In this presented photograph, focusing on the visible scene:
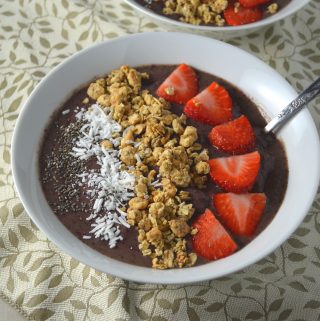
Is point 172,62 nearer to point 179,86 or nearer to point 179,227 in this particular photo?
point 179,86

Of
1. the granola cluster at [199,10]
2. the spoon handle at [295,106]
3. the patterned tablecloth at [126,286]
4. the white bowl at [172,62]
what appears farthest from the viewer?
the granola cluster at [199,10]

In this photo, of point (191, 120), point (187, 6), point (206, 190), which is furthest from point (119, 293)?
point (187, 6)

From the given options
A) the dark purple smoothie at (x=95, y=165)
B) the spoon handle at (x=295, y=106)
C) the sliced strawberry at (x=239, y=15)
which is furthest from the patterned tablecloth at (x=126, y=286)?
the sliced strawberry at (x=239, y=15)

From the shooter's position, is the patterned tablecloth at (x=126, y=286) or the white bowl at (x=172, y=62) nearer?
the white bowl at (x=172, y=62)

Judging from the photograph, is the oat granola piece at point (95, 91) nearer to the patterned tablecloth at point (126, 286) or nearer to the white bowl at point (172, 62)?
the white bowl at point (172, 62)

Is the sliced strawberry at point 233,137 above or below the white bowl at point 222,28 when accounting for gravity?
below

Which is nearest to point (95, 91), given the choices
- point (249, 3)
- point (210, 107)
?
point (210, 107)
